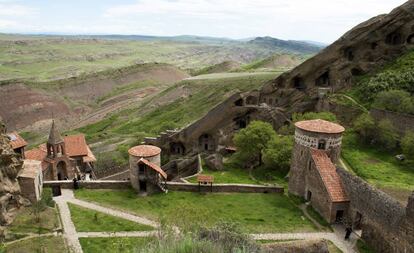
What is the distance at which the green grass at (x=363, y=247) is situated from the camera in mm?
26328

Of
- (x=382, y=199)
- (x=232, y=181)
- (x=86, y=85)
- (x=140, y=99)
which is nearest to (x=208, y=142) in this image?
(x=232, y=181)

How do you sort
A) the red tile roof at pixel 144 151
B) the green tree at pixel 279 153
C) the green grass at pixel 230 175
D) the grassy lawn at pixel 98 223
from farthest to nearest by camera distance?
the green tree at pixel 279 153, the green grass at pixel 230 175, the red tile roof at pixel 144 151, the grassy lawn at pixel 98 223

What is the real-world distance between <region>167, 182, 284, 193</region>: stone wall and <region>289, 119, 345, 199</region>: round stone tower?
8.53ft

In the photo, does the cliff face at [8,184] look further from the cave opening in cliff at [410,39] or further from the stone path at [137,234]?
the cave opening in cliff at [410,39]

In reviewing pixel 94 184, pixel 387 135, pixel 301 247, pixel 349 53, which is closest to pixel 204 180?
pixel 94 184

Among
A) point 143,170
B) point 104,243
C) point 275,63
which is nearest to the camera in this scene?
point 104,243

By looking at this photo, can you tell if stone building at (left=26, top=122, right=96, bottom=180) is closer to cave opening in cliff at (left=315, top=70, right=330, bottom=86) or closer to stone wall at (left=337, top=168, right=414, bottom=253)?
stone wall at (left=337, top=168, right=414, bottom=253)

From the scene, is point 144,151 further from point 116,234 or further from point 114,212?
point 116,234

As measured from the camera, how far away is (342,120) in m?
50.7

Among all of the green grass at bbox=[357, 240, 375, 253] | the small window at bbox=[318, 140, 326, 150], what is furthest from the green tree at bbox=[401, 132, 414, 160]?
the green grass at bbox=[357, 240, 375, 253]

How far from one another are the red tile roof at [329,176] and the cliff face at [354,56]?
2451 cm

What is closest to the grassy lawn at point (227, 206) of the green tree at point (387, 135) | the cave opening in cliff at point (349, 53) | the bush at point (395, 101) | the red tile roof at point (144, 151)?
the red tile roof at point (144, 151)

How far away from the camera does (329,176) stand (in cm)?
3162

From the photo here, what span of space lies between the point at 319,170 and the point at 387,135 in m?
14.8
